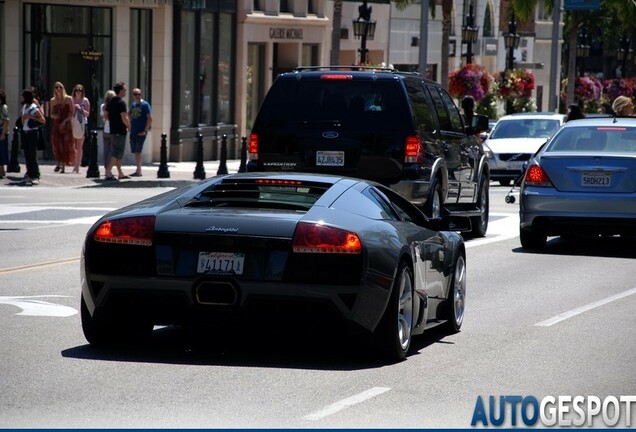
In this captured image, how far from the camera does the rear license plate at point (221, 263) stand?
30.9ft

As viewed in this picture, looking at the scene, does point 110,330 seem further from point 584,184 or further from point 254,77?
point 254,77

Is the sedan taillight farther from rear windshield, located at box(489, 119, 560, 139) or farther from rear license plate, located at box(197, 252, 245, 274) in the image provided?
rear windshield, located at box(489, 119, 560, 139)

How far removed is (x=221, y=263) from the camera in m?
9.45

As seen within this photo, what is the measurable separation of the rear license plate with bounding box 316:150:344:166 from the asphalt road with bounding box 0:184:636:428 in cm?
298

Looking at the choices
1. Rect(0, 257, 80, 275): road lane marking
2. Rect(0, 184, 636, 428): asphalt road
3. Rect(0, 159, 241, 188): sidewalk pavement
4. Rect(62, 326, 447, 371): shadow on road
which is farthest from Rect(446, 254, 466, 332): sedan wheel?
Rect(0, 159, 241, 188): sidewalk pavement

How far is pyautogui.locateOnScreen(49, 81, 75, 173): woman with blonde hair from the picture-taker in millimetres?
31359

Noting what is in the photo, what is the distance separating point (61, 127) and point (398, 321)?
73.9ft

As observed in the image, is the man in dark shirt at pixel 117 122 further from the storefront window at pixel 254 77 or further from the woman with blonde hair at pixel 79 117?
the storefront window at pixel 254 77

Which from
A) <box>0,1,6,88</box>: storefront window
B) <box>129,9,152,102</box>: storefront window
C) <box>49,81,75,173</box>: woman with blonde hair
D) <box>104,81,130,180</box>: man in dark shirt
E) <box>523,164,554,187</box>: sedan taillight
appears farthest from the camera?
<box>129,9,152,102</box>: storefront window

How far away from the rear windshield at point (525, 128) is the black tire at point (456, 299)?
82.4 feet

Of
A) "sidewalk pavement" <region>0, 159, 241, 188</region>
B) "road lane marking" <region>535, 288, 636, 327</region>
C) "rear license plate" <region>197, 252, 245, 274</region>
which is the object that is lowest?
"sidewalk pavement" <region>0, 159, 241, 188</region>

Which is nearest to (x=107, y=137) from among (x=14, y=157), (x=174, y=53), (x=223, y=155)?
(x=14, y=157)

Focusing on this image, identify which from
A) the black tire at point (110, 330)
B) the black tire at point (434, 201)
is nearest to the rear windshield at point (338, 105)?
the black tire at point (434, 201)

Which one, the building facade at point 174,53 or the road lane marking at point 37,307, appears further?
the building facade at point 174,53
